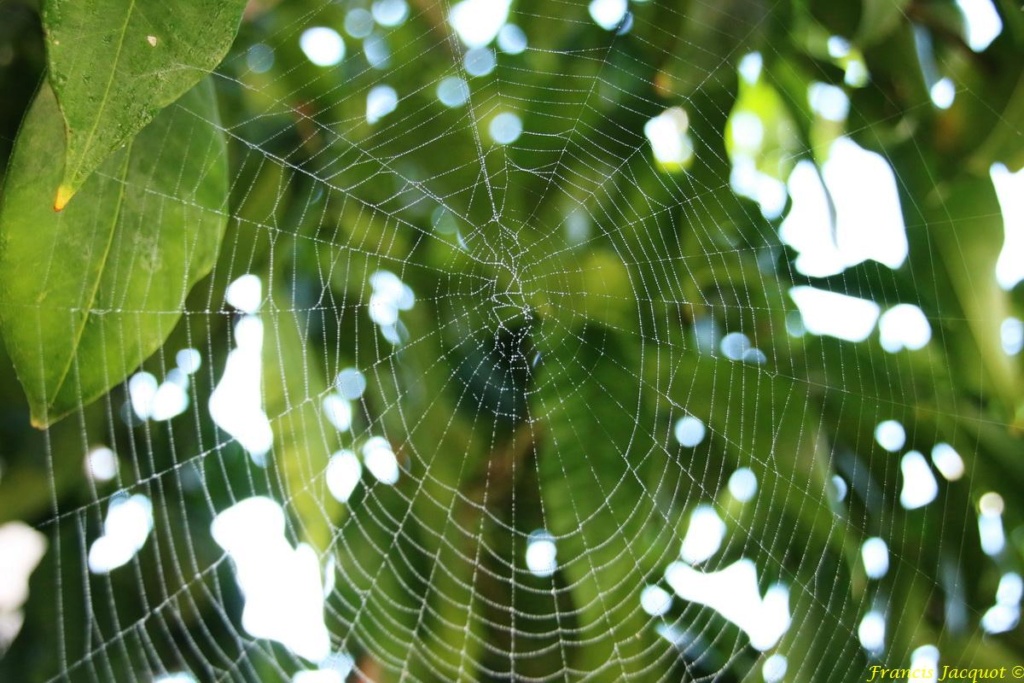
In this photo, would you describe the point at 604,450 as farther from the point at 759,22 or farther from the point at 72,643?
the point at 72,643

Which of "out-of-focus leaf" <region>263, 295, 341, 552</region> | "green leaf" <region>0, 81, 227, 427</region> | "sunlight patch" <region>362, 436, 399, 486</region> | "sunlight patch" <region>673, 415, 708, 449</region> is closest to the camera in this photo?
"green leaf" <region>0, 81, 227, 427</region>

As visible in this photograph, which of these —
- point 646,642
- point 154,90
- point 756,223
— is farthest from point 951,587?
point 154,90

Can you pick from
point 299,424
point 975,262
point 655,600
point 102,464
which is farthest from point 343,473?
point 975,262

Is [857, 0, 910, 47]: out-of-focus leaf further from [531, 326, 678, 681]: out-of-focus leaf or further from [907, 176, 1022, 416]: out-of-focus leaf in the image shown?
[531, 326, 678, 681]: out-of-focus leaf

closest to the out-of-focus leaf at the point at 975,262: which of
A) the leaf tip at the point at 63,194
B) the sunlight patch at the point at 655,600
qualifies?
the sunlight patch at the point at 655,600

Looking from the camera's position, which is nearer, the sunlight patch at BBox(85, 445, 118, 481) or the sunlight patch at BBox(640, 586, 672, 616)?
the sunlight patch at BBox(85, 445, 118, 481)

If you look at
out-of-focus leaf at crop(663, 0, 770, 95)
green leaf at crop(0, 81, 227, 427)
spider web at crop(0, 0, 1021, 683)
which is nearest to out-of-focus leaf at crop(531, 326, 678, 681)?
spider web at crop(0, 0, 1021, 683)

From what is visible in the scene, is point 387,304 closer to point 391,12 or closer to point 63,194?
point 391,12
